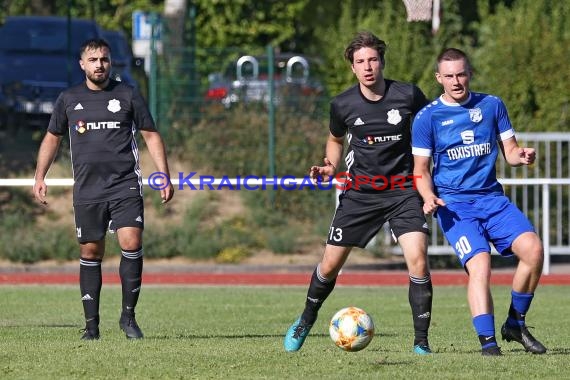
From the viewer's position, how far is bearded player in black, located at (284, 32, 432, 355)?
875 centimetres

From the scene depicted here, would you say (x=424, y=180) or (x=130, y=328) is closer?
(x=424, y=180)

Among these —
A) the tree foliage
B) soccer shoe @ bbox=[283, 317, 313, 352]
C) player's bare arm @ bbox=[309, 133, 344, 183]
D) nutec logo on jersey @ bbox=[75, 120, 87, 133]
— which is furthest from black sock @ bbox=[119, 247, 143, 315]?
the tree foliage

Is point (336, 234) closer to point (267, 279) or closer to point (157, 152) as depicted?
point (157, 152)

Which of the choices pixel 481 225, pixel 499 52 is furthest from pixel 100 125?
pixel 499 52

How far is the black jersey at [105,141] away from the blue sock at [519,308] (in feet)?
9.74

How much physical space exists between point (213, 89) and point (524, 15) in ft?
18.6

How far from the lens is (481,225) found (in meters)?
8.49

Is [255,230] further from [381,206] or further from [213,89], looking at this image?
[381,206]

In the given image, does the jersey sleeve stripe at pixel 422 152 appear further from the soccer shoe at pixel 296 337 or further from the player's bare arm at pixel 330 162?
the soccer shoe at pixel 296 337

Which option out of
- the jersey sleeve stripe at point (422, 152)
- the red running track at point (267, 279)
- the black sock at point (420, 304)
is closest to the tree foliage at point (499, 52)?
the red running track at point (267, 279)

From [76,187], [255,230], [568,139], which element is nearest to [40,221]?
[255,230]

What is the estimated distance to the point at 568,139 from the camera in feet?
62.4

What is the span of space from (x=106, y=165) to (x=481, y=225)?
2.93m

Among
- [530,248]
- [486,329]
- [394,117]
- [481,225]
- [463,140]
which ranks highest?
[394,117]
